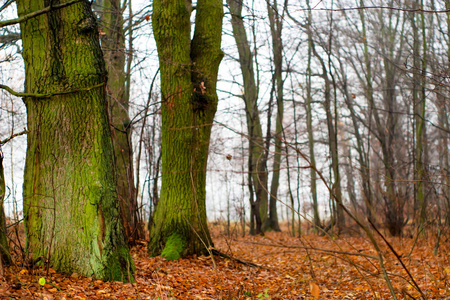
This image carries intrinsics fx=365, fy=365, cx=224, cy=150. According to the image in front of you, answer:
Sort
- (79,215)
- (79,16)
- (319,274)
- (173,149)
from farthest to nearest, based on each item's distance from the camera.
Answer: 1. (173,149)
2. (319,274)
3. (79,16)
4. (79,215)

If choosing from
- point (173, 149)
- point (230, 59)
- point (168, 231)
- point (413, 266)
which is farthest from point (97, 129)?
point (230, 59)

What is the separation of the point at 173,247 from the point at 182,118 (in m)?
2.02

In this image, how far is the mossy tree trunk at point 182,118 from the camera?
5727 mm

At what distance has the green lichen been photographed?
216 inches

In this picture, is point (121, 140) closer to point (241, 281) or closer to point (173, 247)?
point (173, 247)

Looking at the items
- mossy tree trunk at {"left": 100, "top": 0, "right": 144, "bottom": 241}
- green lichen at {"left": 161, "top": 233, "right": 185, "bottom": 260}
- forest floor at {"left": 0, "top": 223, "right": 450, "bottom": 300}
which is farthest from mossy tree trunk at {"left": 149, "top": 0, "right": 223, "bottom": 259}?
mossy tree trunk at {"left": 100, "top": 0, "right": 144, "bottom": 241}

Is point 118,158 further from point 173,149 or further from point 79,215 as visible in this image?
point 79,215

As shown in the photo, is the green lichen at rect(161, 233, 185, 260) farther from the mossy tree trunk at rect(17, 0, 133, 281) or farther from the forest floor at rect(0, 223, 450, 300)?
the mossy tree trunk at rect(17, 0, 133, 281)

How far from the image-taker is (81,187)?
3875 millimetres

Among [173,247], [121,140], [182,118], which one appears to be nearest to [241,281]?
[173,247]

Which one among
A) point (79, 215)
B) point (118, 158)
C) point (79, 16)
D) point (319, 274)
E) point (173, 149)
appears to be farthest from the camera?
point (118, 158)

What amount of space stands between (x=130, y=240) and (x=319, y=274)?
3.20 m

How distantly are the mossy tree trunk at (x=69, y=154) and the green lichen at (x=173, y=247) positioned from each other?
155cm

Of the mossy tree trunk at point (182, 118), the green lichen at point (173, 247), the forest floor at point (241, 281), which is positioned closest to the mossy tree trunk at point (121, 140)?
the forest floor at point (241, 281)
